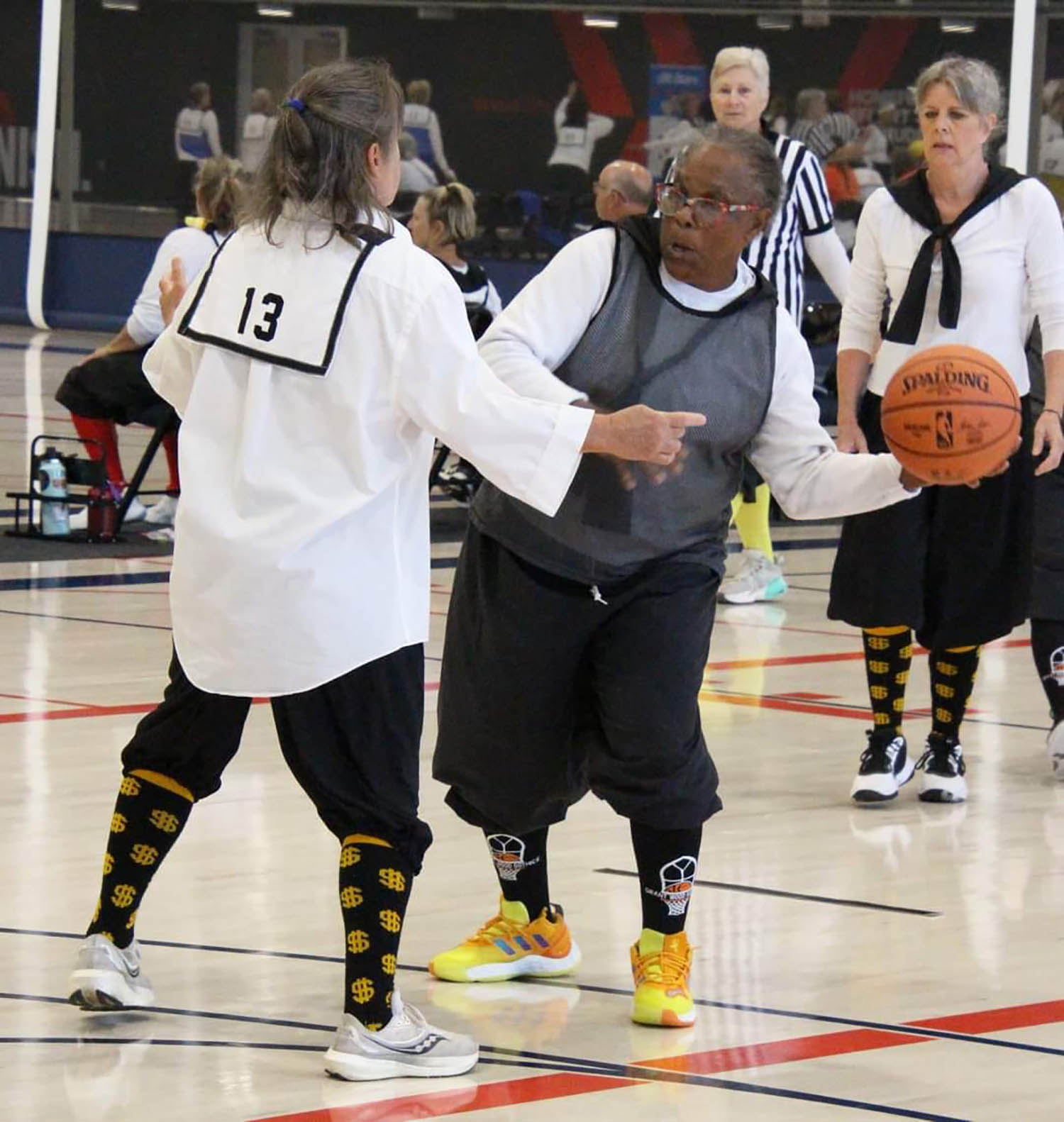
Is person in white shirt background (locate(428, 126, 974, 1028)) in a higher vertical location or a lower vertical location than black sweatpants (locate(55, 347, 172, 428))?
higher

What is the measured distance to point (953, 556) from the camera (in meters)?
5.82

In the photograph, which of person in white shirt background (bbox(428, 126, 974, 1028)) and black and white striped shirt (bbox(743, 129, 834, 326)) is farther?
black and white striped shirt (bbox(743, 129, 834, 326))

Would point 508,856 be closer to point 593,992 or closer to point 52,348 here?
point 593,992

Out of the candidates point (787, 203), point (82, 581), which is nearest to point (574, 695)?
point (787, 203)

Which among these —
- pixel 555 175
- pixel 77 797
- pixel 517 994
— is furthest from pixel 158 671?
pixel 555 175

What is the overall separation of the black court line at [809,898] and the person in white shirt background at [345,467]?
135 centimetres

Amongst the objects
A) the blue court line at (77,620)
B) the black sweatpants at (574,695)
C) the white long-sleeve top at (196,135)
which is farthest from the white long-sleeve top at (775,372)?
the white long-sleeve top at (196,135)

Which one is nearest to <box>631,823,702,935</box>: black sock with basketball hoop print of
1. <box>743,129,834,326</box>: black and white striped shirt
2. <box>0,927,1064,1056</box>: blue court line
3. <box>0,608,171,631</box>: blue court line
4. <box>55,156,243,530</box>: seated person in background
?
<box>0,927,1064,1056</box>: blue court line

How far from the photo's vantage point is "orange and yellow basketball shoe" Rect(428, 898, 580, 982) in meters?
4.39

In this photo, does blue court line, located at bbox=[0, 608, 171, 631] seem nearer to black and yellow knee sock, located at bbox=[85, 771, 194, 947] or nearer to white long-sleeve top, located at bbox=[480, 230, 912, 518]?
black and yellow knee sock, located at bbox=[85, 771, 194, 947]

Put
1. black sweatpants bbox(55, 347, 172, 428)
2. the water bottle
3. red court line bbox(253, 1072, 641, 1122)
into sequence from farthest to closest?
the water bottle
black sweatpants bbox(55, 347, 172, 428)
red court line bbox(253, 1072, 641, 1122)

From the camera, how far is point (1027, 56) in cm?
1659

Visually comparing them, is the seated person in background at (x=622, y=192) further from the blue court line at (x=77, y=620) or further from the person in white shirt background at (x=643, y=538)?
the person in white shirt background at (x=643, y=538)

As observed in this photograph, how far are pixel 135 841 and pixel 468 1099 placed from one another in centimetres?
73
